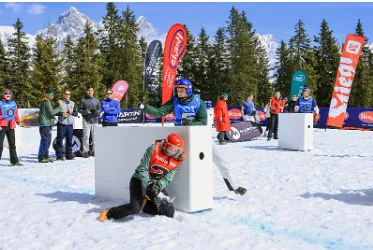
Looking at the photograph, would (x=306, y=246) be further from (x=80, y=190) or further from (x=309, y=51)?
(x=309, y=51)

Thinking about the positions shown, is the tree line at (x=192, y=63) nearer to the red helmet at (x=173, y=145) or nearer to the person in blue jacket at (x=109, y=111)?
the person in blue jacket at (x=109, y=111)

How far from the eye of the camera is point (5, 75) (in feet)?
158

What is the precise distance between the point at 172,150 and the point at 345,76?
1287cm

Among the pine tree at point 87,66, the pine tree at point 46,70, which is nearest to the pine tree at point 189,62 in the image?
the pine tree at point 87,66

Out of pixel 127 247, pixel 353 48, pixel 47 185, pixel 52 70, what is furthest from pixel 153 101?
pixel 127 247

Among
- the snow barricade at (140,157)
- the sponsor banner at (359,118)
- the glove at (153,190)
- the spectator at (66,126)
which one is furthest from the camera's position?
the sponsor banner at (359,118)

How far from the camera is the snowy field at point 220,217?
3.65 metres

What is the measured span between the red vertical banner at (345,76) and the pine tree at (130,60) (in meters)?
35.9

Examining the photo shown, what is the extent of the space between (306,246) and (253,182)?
125 inches

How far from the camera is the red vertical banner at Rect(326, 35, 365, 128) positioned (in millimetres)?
14938

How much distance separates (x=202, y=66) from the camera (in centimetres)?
5331

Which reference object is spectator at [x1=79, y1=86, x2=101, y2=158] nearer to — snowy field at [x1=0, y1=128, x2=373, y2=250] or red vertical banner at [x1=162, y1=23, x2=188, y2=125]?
snowy field at [x1=0, y1=128, x2=373, y2=250]

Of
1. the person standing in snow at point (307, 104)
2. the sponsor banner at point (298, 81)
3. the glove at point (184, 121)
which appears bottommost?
the glove at point (184, 121)

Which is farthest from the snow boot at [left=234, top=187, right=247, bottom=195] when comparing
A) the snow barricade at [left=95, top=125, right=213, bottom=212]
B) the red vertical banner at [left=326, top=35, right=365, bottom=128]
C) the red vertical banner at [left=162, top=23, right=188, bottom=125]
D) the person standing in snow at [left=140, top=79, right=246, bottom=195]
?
the red vertical banner at [left=326, top=35, right=365, bottom=128]
